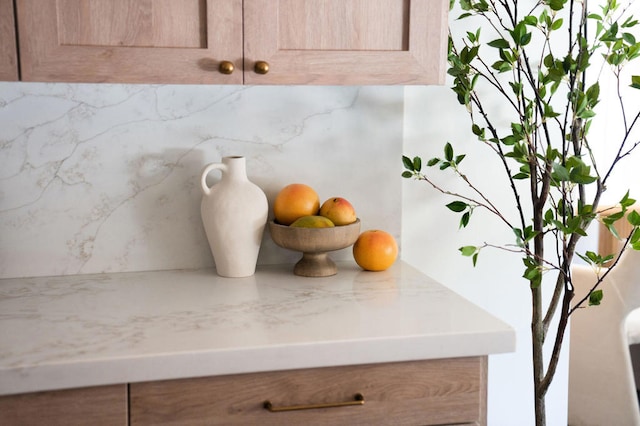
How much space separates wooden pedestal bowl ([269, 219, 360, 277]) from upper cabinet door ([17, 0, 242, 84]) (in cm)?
44

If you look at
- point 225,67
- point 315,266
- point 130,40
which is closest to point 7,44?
point 130,40

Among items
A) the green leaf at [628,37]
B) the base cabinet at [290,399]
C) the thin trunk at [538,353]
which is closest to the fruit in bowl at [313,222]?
the base cabinet at [290,399]

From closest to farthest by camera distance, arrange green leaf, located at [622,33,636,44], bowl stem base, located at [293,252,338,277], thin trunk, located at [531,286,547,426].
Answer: green leaf, located at [622,33,636,44] < bowl stem base, located at [293,252,338,277] < thin trunk, located at [531,286,547,426]

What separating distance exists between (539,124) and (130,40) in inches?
44.6

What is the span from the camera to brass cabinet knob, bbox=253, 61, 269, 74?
1.61 meters

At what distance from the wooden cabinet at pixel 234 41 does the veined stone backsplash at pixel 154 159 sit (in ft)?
1.20

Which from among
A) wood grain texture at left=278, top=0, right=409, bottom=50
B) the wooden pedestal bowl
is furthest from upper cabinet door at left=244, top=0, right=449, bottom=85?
the wooden pedestal bowl

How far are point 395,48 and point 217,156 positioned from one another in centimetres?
58

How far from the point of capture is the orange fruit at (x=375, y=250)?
77.3 inches

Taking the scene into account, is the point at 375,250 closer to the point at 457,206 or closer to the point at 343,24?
the point at 457,206

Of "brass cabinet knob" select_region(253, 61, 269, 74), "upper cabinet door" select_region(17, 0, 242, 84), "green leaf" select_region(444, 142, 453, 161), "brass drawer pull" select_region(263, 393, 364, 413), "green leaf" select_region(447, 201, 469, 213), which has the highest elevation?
"upper cabinet door" select_region(17, 0, 242, 84)

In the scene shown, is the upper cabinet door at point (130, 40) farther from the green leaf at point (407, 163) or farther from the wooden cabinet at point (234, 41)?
the green leaf at point (407, 163)

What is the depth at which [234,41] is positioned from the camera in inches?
63.6

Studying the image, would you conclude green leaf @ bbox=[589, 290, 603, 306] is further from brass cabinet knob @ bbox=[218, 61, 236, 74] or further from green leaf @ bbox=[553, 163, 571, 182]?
brass cabinet knob @ bbox=[218, 61, 236, 74]
